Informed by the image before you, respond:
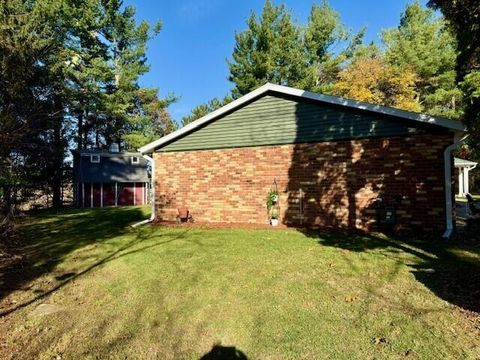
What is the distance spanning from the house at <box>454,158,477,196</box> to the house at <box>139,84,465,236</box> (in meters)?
21.1

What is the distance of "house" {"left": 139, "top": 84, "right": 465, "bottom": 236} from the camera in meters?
9.48

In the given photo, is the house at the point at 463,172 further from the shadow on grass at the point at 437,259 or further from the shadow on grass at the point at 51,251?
the shadow on grass at the point at 51,251

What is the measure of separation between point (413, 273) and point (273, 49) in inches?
1095

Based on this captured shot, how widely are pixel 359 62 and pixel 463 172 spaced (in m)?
13.2

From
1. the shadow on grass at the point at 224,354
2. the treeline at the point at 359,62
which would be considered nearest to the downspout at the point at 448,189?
the shadow on grass at the point at 224,354

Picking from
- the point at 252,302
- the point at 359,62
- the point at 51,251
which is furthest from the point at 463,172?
the point at 51,251

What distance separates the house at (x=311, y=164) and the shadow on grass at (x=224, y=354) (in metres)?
7.44

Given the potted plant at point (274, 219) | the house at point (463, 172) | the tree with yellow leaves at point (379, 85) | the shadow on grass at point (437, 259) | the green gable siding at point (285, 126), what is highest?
the tree with yellow leaves at point (379, 85)

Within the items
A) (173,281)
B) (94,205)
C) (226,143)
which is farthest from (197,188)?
(94,205)

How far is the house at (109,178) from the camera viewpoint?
30.5 metres

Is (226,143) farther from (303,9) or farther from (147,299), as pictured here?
(303,9)

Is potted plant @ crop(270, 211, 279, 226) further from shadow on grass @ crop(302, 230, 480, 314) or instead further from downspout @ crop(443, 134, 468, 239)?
downspout @ crop(443, 134, 468, 239)

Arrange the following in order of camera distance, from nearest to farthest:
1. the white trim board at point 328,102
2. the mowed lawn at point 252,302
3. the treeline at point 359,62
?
the mowed lawn at point 252,302
the white trim board at point 328,102
the treeline at point 359,62

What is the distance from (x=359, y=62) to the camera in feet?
103
